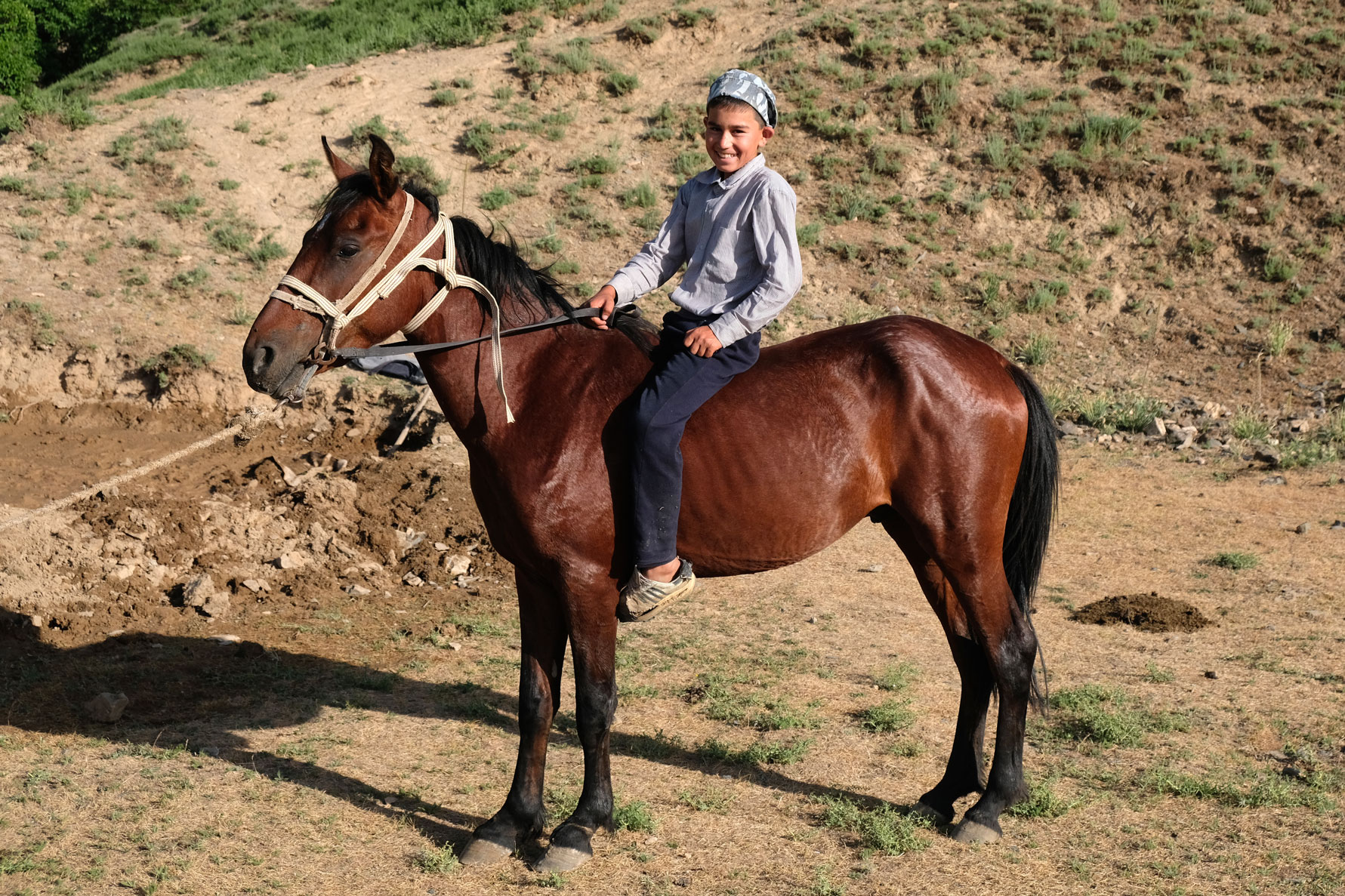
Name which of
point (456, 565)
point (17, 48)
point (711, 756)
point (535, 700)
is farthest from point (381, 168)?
point (17, 48)

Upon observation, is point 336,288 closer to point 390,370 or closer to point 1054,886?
point 1054,886

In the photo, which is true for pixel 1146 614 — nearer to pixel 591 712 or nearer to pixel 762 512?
pixel 762 512

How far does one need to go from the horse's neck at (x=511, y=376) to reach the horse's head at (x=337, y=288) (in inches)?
9.5

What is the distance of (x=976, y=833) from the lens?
4.54 m

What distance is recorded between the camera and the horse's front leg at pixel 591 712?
4258 millimetres

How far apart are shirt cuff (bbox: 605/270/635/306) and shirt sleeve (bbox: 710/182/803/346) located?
0.43 m

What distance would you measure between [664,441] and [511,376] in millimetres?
681

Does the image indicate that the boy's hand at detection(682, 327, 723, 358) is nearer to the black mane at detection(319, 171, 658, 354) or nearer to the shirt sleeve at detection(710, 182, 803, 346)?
the shirt sleeve at detection(710, 182, 803, 346)

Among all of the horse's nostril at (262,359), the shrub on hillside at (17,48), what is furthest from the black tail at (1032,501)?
the shrub on hillside at (17,48)

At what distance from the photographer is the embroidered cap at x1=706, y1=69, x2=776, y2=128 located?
4102mm

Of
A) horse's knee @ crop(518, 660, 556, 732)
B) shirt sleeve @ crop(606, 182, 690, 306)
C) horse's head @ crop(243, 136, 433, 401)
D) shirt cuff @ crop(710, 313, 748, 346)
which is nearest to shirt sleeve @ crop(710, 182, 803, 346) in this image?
shirt cuff @ crop(710, 313, 748, 346)

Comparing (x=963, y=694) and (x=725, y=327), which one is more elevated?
(x=725, y=327)

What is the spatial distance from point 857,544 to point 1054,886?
205 inches

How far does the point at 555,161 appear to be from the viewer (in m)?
17.2
